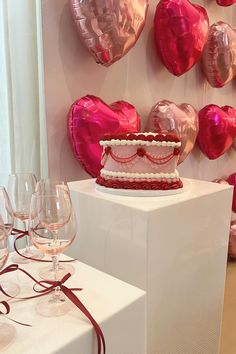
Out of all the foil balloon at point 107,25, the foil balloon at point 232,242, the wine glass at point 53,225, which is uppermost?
the foil balloon at point 107,25

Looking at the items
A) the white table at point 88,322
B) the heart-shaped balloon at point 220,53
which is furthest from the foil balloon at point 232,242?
the white table at point 88,322

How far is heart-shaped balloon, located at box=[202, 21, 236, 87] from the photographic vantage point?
1972 millimetres

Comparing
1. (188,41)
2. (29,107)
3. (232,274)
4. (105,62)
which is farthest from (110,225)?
(232,274)

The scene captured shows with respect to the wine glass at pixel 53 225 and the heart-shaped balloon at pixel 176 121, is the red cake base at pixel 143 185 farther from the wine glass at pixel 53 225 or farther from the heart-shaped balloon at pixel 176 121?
the heart-shaped balloon at pixel 176 121

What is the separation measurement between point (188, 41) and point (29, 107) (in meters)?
0.80

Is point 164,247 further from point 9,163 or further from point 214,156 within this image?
point 214,156

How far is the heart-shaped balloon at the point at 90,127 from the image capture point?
1412 mm

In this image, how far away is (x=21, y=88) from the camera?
52.8 inches

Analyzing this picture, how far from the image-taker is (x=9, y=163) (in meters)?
1.35

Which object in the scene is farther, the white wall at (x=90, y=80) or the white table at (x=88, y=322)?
the white wall at (x=90, y=80)

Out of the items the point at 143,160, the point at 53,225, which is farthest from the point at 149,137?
the point at 53,225

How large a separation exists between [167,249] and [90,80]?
85 cm

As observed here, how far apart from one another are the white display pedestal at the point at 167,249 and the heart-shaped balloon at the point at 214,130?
78 centimetres

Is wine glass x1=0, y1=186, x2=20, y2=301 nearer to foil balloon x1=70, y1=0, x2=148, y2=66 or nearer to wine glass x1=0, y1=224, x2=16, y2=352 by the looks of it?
wine glass x1=0, y1=224, x2=16, y2=352
